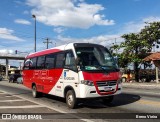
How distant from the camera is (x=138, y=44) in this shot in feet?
154

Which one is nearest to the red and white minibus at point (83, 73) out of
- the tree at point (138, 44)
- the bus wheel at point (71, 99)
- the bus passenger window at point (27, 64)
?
the bus wheel at point (71, 99)

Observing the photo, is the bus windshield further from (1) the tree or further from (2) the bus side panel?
(1) the tree

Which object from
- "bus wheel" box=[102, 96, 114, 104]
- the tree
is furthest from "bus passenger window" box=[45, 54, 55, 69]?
the tree

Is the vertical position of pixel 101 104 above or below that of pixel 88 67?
below

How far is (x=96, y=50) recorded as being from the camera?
13984mm

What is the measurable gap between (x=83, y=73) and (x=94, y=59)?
100 centimetres

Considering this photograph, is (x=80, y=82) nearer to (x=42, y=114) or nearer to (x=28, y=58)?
(x=42, y=114)

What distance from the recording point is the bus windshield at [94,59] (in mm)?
13109

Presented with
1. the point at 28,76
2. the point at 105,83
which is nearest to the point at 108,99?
the point at 105,83

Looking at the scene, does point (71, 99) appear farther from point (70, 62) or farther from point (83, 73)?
point (70, 62)

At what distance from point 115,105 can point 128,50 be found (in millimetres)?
34111

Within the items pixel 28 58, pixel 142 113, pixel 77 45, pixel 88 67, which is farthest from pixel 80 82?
pixel 28 58

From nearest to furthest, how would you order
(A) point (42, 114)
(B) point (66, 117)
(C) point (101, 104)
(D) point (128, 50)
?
(B) point (66, 117) < (A) point (42, 114) < (C) point (101, 104) < (D) point (128, 50)

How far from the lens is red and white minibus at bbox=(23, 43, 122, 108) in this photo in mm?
12812
